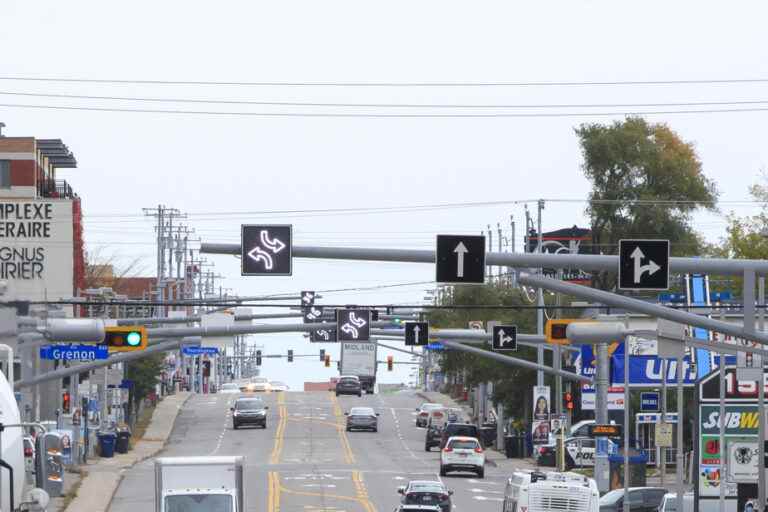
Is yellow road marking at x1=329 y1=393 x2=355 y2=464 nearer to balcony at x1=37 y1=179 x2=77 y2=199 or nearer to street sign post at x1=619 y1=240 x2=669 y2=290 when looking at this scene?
balcony at x1=37 y1=179 x2=77 y2=199

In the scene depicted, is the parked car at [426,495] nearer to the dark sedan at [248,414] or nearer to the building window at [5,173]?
the dark sedan at [248,414]

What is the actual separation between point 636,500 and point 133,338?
1538 centimetres

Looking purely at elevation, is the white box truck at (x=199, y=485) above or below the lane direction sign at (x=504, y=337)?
below

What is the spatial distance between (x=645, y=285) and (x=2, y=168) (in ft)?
246

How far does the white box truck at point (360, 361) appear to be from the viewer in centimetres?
11844

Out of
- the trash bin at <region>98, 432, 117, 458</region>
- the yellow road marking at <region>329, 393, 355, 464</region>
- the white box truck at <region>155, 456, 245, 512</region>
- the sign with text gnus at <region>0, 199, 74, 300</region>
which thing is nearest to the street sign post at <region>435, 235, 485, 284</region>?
the white box truck at <region>155, 456, 245, 512</region>

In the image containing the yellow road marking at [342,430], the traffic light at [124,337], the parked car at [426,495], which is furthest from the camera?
the yellow road marking at [342,430]

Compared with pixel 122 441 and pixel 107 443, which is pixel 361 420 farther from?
pixel 107 443

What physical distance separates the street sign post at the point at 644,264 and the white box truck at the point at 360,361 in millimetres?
90661

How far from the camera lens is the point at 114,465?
70875mm

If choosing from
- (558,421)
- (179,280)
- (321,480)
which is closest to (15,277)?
(321,480)

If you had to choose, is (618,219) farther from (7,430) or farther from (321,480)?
(7,430)

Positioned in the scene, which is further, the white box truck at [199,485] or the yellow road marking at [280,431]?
the yellow road marking at [280,431]

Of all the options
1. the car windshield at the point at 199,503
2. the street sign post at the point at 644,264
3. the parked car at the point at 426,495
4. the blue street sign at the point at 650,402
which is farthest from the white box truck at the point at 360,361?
the street sign post at the point at 644,264
